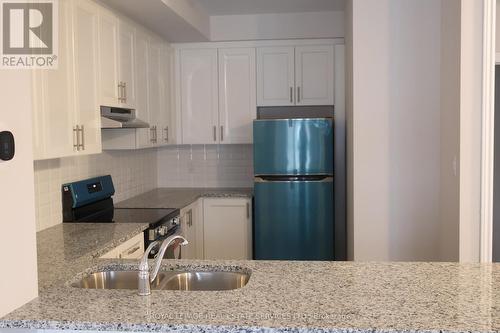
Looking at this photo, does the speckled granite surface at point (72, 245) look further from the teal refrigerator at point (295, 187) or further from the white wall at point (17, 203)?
the teal refrigerator at point (295, 187)

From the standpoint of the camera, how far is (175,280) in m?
2.18

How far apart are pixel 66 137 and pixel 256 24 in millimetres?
2751

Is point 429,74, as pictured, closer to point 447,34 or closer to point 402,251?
point 447,34

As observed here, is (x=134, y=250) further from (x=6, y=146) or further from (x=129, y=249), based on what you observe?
(x=6, y=146)

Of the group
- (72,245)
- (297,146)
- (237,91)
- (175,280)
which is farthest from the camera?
(237,91)

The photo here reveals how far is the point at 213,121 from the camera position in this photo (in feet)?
17.2

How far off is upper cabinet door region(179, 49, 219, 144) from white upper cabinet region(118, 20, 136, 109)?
3.96 feet

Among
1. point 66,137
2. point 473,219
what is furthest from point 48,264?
point 473,219

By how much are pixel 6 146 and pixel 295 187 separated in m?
3.22

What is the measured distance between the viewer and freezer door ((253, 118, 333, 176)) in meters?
4.62

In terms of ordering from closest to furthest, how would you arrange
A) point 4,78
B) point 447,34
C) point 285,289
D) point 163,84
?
point 4,78 < point 285,289 < point 447,34 < point 163,84

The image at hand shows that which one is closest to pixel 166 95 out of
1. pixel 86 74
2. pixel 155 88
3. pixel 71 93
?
pixel 155 88

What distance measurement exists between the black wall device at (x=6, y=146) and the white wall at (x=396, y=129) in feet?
8.70

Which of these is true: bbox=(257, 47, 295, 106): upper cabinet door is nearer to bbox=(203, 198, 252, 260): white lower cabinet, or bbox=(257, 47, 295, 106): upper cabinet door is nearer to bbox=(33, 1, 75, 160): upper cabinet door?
bbox=(203, 198, 252, 260): white lower cabinet
